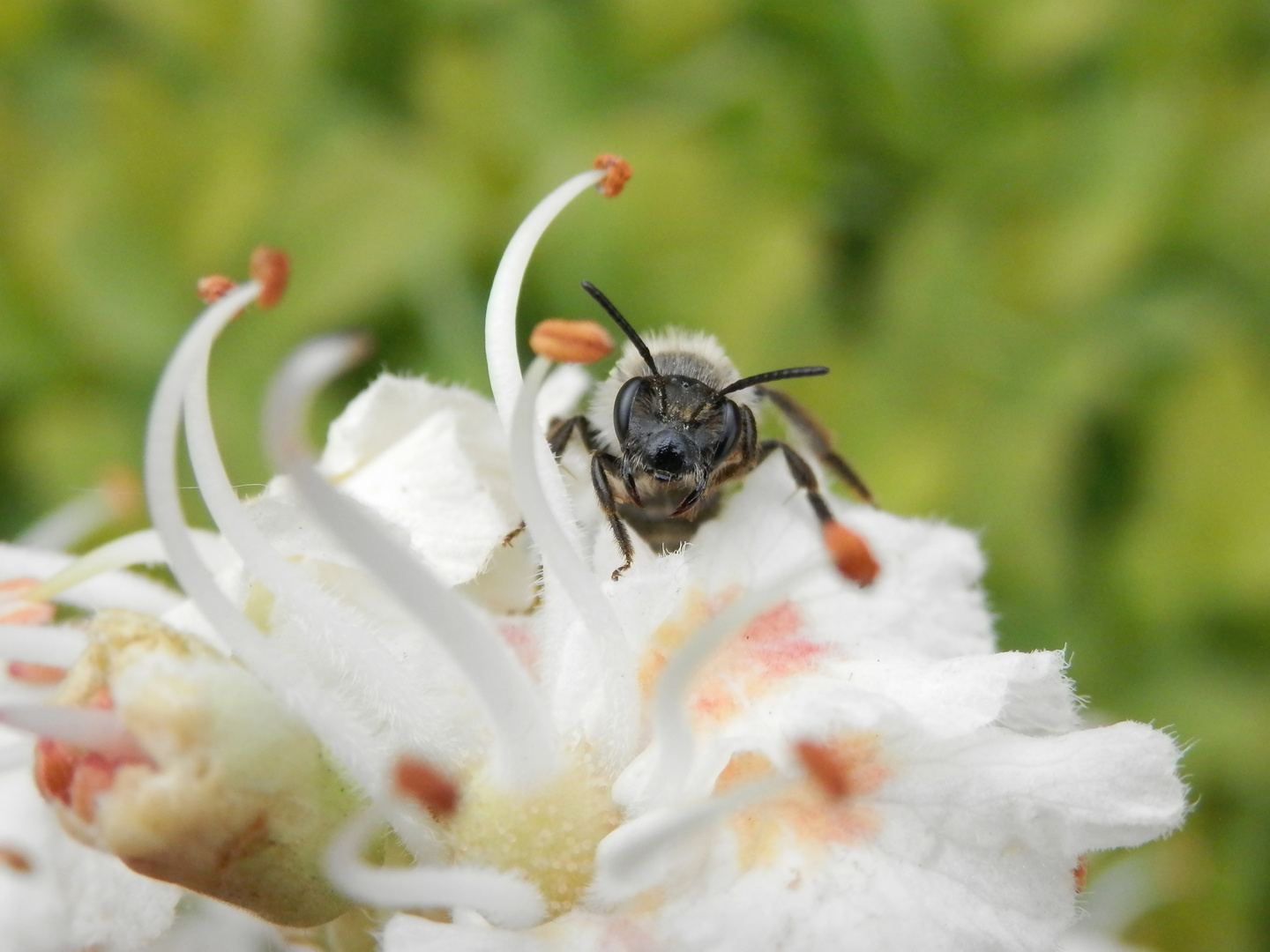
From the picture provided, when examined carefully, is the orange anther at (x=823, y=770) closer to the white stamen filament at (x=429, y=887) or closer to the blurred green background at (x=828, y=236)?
the white stamen filament at (x=429, y=887)

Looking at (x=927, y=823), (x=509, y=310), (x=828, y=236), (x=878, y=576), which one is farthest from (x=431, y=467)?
(x=828, y=236)

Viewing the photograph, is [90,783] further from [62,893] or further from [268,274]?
[268,274]

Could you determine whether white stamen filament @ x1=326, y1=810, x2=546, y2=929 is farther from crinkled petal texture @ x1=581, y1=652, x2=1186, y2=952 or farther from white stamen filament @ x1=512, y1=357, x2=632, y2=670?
white stamen filament @ x1=512, y1=357, x2=632, y2=670

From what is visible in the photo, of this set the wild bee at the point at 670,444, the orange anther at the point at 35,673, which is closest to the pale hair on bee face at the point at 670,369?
the wild bee at the point at 670,444

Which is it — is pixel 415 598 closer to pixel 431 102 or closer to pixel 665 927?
pixel 665 927

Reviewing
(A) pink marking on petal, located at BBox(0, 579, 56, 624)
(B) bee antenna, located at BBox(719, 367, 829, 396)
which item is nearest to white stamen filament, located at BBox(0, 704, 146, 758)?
(A) pink marking on petal, located at BBox(0, 579, 56, 624)

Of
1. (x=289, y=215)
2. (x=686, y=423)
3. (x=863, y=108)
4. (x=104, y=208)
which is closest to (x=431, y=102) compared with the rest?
(x=289, y=215)
